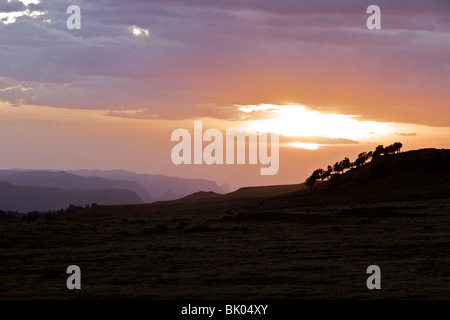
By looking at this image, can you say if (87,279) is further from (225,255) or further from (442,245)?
(442,245)

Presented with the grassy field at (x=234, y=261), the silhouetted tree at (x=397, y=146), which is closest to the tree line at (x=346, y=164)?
the silhouetted tree at (x=397, y=146)

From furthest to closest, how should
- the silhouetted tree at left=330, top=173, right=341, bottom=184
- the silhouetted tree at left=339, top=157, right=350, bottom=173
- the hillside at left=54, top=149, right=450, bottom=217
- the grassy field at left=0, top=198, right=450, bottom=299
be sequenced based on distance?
1. the silhouetted tree at left=339, top=157, right=350, bottom=173
2. the silhouetted tree at left=330, top=173, right=341, bottom=184
3. the hillside at left=54, top=149, right=450, bottom=217
4. the grassy field at left=0, top=198, right=450, bottom=299

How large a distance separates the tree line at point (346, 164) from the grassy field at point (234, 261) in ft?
263

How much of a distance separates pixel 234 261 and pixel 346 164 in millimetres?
107079

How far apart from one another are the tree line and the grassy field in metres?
80.3

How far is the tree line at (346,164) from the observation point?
417 ft

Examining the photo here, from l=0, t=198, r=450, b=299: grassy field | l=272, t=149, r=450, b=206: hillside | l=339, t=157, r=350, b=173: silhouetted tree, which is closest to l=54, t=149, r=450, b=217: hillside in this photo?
l=272, t=149, r=450, b=206: hillside

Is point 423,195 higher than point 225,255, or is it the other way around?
point 423,195

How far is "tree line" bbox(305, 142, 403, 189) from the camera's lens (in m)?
127

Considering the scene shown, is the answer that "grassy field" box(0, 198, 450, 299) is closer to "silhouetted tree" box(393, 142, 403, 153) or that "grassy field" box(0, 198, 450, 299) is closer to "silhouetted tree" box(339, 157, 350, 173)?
"silhouetted tree" box(339, 157, 350, 173)

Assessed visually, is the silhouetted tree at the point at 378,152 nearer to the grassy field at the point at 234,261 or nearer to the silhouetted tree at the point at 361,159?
the silhouetted tree at the point at 361,159
